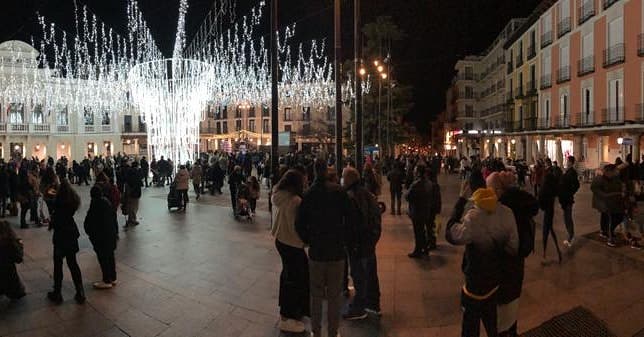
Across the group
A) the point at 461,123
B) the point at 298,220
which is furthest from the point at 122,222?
the point at 461,123

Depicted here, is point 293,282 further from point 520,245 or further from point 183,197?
point 183,197

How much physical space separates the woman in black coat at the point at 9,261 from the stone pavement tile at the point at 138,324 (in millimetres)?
1580

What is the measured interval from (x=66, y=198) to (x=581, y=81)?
3148 cm

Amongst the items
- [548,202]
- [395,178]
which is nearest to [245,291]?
[548,202]

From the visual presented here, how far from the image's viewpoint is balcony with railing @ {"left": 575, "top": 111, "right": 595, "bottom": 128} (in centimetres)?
2945

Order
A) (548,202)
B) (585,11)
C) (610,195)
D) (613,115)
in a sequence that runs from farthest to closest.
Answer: (585,11), (613,115), (610,195), (548,202)

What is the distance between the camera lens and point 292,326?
17.3 ft

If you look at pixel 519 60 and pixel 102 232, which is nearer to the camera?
pixel 102 232

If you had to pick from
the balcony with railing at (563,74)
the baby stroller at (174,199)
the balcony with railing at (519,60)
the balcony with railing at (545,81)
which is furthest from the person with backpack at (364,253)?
the balcony with railing at (519,60)

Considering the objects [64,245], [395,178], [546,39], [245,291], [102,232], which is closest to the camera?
[64,245]

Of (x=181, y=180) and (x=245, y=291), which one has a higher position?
(x=181, y=180)

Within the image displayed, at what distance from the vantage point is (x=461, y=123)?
72.2 m

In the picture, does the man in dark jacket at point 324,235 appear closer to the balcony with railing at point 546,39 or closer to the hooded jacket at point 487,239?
the hooded jacket at point 487,239

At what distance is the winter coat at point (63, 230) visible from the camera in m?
6.32
